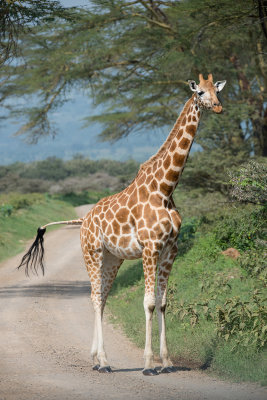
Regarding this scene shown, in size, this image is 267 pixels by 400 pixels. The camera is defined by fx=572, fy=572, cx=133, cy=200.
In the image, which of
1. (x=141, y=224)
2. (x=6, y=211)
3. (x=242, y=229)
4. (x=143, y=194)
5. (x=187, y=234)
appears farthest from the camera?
(x=6, y=211)

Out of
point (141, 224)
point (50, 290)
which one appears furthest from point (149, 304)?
point (50, 290)

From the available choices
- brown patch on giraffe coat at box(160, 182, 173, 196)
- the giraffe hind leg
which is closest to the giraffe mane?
brown patch on giraffe coat at box(160, 182, 173, 196)

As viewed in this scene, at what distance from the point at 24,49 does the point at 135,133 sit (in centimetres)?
587

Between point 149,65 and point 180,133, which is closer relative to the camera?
point 180,133

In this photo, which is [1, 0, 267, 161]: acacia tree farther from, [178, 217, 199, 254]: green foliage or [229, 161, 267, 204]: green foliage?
[229, 161, 267, 204]: green foliage

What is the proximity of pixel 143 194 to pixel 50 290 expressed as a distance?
6.87 m

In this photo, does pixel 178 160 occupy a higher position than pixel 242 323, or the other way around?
pixel 178 160

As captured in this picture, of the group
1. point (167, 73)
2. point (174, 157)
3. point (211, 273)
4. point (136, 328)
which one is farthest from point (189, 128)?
point (167, 73)

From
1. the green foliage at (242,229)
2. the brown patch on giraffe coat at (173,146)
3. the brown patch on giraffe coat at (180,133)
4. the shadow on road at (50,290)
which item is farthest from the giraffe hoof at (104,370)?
the shadow on road at (50,290)

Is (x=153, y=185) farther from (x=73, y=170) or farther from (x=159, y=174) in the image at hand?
(x=73, y=170)

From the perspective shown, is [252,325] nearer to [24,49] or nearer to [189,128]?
[189,128]

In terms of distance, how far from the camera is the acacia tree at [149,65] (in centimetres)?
1816

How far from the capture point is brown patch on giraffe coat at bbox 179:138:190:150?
286 inches

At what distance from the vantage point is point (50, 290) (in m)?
13.6
